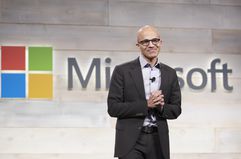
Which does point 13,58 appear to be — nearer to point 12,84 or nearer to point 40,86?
point 12,84

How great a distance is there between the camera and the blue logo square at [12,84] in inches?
174

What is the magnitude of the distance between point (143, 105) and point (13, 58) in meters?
2.21

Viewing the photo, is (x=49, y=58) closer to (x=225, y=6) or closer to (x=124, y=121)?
(x=225, y=6)

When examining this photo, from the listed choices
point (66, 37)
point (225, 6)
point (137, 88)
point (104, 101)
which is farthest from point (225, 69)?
point (137, 88)

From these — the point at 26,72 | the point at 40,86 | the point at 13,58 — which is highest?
the point at 13,58

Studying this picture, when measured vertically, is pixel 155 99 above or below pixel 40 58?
below

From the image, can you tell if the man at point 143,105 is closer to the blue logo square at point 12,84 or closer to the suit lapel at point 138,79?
the suit lapel at point 138,79

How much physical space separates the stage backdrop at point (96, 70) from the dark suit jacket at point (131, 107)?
6.52 feet

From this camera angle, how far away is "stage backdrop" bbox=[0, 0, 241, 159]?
4.45 metres

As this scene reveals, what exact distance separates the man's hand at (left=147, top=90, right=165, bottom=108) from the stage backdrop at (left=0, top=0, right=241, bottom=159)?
2.10 metres

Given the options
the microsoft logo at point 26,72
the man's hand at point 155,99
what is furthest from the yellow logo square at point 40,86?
the man's hand at point 155,99

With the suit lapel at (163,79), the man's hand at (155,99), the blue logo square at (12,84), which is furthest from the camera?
the blue logo square at (12,84)

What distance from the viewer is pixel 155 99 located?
96.7 inches

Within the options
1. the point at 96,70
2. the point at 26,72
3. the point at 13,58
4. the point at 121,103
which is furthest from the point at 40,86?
the point at 121,103
